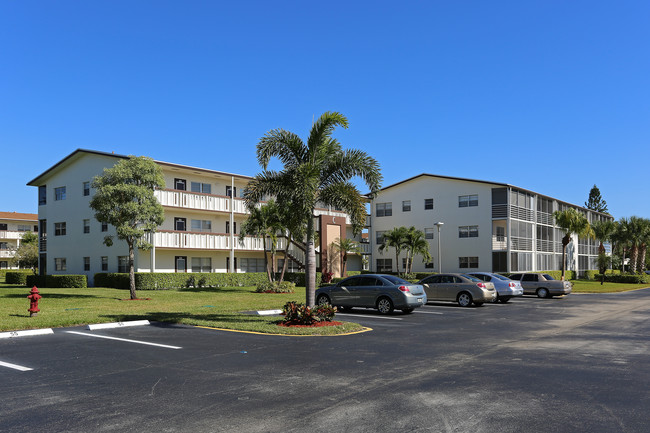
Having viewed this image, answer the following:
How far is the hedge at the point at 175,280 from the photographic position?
32.9 meters

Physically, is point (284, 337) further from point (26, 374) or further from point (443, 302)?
point (443, 302)

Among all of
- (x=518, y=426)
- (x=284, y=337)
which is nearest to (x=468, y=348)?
(x=284, y=337)

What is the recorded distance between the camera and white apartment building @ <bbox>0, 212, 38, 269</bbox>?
68.9 metres

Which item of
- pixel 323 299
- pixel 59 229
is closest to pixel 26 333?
pixel 323 299

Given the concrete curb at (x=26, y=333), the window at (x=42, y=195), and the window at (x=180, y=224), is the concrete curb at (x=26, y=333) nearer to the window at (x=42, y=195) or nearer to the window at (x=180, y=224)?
the window at (x=180, y=224)

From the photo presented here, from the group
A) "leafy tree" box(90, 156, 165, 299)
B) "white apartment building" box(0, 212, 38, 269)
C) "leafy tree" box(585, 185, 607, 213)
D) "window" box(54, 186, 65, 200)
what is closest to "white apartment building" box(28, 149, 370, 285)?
"window" box(54, 186, 65, 200)

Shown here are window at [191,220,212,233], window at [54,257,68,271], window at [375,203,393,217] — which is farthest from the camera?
window at [375,203,393,217]

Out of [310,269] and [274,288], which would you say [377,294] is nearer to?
[310,269]

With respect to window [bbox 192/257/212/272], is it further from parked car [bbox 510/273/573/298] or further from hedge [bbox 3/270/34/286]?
parked car [bbox 510/273/573/298]

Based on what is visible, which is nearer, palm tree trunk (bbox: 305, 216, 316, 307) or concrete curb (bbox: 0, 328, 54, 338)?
concrete curb (bbox: 0, 328, 54, 338)

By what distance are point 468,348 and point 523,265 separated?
42584mm

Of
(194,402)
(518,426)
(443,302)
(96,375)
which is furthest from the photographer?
(443,302)

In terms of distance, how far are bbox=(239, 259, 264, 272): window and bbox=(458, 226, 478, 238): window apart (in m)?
19.2

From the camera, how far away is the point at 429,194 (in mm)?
52844
